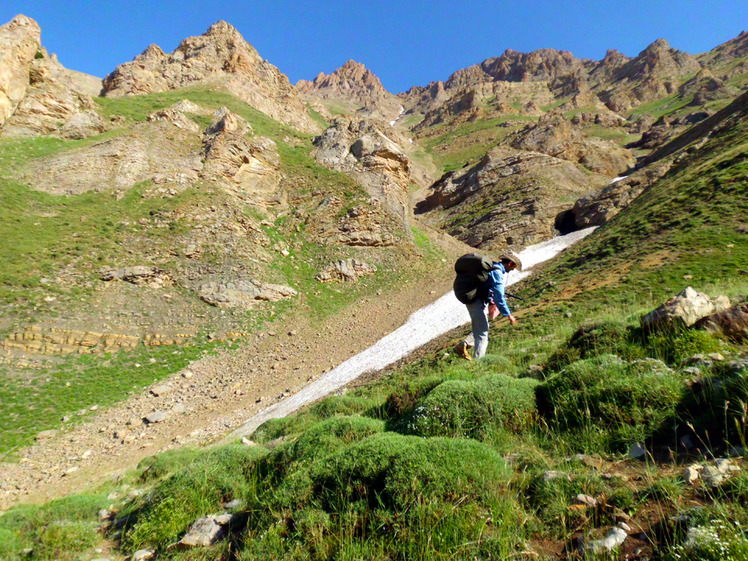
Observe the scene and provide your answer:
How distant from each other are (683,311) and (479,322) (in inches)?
136

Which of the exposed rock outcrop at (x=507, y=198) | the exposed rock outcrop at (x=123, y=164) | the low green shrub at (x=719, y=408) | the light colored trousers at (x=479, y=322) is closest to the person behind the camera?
the low green shrub at (x=719, y=408)

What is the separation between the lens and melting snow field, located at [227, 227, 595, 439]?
46.3 ft

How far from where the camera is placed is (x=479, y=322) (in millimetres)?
7699

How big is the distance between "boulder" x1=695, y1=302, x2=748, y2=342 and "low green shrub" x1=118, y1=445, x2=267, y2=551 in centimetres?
652

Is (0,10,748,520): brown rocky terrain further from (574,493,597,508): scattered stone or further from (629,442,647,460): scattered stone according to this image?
(629,442,647,460): scattered stone

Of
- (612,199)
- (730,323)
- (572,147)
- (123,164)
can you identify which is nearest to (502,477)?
(730,323)

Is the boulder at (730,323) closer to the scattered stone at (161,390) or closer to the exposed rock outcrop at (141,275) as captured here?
the scattered stone at (161,390)

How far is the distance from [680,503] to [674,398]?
155 cm

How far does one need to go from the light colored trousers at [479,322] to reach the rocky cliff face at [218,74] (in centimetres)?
6081

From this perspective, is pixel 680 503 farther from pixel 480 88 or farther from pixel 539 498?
pixel 480 88

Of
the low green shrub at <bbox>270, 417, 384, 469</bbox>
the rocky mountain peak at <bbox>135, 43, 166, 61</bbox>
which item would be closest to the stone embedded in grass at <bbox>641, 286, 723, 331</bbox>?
the low green shrub at <bbox>270, 417, 384, 469</bbox>

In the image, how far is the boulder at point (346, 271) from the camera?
27484mm

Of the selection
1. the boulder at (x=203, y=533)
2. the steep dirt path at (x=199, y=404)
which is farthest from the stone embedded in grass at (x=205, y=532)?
the steep dirt path at (x=199, y=404)

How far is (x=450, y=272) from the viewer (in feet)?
105
